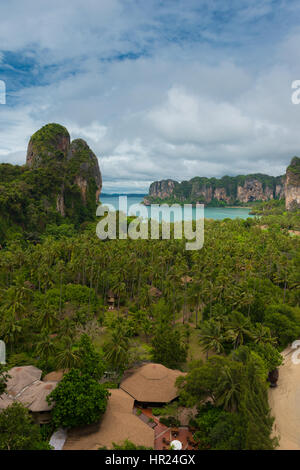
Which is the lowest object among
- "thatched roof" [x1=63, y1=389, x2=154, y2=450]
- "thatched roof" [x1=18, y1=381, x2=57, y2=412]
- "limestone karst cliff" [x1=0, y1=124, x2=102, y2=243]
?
"thatched roof" [x1=63, y1=389, x2=154, y2=450]

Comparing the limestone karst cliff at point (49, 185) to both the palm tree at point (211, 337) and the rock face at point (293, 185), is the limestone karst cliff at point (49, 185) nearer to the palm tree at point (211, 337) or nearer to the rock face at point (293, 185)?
the palm tree at point (211, 337)

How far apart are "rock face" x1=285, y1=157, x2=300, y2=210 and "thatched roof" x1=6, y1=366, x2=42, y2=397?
17212 centimetres

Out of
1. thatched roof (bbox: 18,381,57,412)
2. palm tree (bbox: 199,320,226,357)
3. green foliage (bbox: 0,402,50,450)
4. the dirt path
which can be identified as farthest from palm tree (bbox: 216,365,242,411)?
thatched roof (bbox: 18,381,57,412)

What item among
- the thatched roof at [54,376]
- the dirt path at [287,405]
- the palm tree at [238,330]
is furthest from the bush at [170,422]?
the palm tree at [238,330]

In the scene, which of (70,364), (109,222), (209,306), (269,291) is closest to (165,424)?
(70,364)

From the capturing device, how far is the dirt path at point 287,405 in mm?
23350

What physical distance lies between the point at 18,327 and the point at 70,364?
343 inches

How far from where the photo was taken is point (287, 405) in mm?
27516

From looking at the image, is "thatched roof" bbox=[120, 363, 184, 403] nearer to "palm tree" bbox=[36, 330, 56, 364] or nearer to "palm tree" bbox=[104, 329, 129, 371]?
"palm tree" bbox=[104, 329, 129, 371]

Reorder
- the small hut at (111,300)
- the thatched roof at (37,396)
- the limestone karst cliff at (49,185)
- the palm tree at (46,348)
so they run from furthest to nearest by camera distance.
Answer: the limestone karst cliff at (49,185) → the small hut at (111,300) → the palm tree at (46,348) → the thatched roof at (37,396)

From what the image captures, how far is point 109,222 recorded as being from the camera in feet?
333

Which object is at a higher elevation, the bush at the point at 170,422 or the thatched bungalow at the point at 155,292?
the thatched bungalow at the point at 155,292

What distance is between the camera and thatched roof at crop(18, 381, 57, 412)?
23.2m
